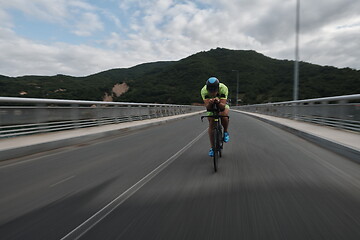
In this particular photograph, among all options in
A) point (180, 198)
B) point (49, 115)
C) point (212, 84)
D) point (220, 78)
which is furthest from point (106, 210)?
point (220, 78)

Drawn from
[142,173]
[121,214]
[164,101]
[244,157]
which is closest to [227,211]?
[121,214]

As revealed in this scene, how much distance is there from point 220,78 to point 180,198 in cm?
9044

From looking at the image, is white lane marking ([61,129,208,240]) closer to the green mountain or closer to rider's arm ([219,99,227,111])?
rider's arm ([219,99,227,111])

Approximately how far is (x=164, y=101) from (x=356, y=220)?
60.7m

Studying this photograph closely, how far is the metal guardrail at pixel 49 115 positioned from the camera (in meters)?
7.21

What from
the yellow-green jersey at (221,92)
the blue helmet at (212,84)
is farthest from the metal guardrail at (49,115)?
the blue helmet at (212,84)

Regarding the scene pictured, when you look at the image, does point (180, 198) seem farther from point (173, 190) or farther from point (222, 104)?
point (222, 104)

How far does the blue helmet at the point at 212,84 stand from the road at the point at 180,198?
4.88ft

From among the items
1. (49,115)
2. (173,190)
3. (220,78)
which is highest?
(220,78)

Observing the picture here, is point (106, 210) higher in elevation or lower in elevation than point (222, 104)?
lower

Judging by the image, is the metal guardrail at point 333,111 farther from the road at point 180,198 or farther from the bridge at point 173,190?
the road at point 180,198

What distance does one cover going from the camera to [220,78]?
299 feet

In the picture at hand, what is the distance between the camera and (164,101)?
205 feet

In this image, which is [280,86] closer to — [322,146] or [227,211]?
[322,146]
